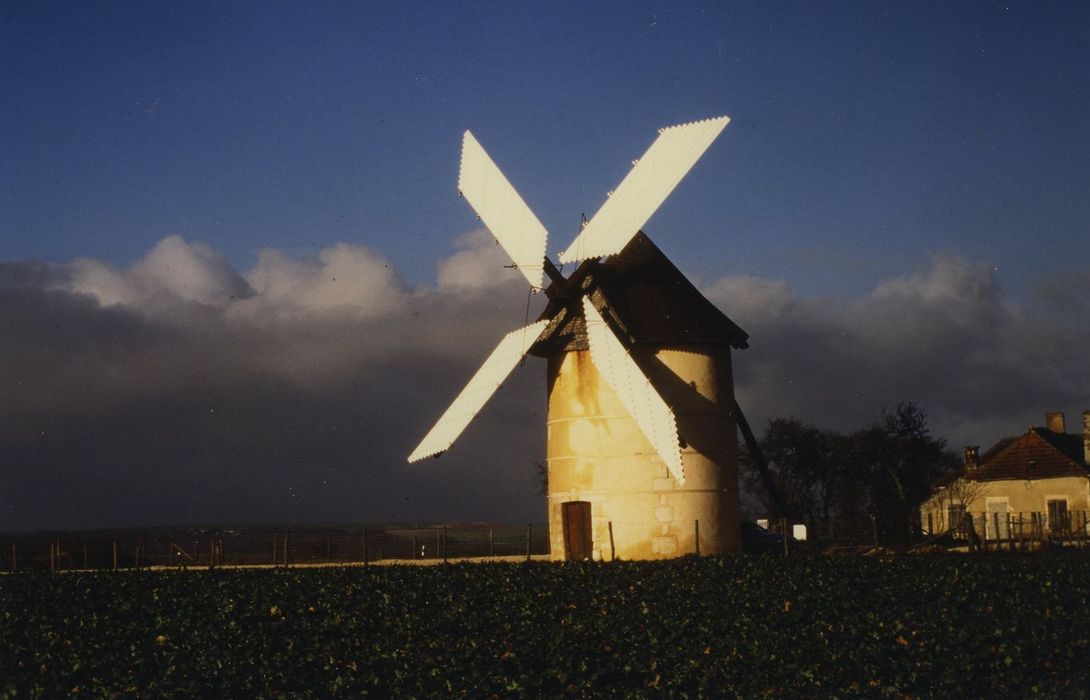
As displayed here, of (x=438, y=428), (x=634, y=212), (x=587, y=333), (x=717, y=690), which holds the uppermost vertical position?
(x=634, y=212)

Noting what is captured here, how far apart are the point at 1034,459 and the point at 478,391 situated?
29.2 meters

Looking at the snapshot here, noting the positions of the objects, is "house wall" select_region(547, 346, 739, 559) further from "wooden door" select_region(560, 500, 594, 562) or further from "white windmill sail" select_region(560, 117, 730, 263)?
"white windmill sail" select_region(560, 117, 730, 263)

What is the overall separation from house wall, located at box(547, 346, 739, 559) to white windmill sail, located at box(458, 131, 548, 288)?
242 cm

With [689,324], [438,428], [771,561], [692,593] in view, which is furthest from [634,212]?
[692,593]

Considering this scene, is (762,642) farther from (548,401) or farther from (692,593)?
(548,401)

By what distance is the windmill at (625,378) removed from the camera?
84.0 ft

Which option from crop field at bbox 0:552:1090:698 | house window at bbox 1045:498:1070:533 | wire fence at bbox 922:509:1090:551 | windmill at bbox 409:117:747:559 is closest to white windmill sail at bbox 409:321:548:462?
windmill at bbox 409:117:747:559

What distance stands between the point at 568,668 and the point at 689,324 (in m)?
13.0

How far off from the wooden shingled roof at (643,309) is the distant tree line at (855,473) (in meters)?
25.5

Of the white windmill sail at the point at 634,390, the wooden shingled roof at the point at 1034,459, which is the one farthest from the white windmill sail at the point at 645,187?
the wooden shingled roof at the point at 1034,459

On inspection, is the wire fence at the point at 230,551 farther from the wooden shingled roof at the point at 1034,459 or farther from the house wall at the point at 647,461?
the wooden shingled roof at the point at 1034,459

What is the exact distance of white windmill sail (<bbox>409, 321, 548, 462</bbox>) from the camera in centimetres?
2634

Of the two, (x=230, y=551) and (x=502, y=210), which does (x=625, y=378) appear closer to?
(x=502, y=210)

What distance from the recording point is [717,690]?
13.6m
